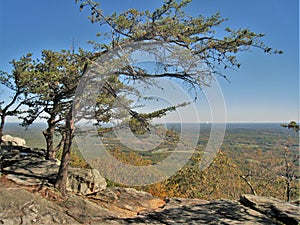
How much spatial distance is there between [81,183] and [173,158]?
304 cm

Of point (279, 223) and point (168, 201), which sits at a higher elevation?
point (279, 223)

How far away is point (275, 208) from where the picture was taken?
5570mm

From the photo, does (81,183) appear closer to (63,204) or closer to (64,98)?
(63,204)

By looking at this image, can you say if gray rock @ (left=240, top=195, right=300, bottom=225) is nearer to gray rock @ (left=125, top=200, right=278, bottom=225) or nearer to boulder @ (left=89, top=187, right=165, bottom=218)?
gray rock @ (left=125, top=200, right=278, bottom=225)

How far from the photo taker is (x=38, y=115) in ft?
28.3

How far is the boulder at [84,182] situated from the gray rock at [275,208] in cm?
434

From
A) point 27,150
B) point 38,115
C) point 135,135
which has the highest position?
point 38,115

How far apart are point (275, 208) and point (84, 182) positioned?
526cm

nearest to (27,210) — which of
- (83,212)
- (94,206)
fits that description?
(83,212)

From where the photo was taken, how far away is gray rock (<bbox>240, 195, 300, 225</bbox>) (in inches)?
198

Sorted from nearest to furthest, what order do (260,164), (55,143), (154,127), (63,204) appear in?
(63,204) → (154,127) → (55,143) → (260,164)

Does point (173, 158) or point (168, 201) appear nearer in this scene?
point (173, 158)

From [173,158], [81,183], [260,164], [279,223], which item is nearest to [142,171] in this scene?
[81,183]

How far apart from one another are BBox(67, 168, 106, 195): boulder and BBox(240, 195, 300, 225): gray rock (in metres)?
4.34
